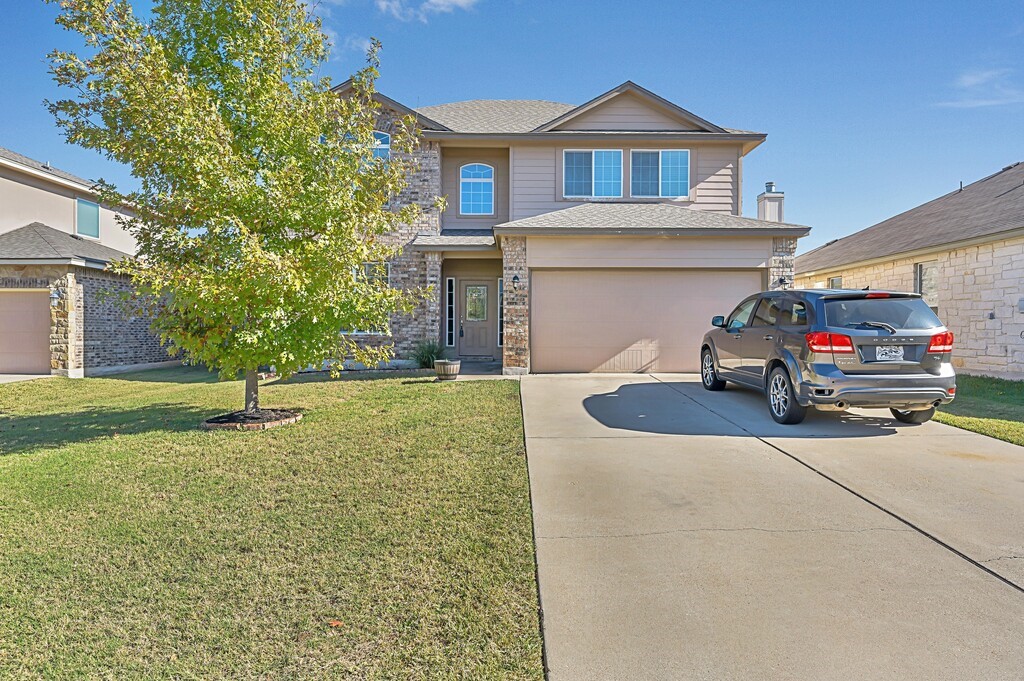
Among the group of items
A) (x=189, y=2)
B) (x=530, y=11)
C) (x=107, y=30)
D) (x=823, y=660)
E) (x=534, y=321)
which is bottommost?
(x=823, y=660)

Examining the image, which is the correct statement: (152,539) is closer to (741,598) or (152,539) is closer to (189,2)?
(741,598)

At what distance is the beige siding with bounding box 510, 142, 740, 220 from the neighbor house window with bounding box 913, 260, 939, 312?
525cm

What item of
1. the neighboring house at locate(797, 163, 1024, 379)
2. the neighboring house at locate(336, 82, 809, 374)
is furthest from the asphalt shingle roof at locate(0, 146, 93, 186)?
the neighboring house at locate(797, 163, 1024, 379)

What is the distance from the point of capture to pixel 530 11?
37.7 feet

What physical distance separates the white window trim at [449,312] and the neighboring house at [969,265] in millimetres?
12251

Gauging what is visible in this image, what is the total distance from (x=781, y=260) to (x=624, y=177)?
480 centimetres

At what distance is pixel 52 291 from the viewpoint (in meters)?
13.1

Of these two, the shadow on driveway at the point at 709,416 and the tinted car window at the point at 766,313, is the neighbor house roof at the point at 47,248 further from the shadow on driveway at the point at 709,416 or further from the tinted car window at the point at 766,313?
the tinted car window at the point at 766,313

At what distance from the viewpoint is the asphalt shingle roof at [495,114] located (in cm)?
1483

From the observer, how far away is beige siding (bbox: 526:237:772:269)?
37.9ft

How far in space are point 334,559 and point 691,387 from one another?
26.0 feet

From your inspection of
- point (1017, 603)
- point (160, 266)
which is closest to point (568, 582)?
point (1017, 603)

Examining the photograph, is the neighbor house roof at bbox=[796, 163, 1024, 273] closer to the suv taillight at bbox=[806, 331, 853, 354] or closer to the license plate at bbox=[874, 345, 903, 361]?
the license plate at bbox=[874, 345, 903, 361]

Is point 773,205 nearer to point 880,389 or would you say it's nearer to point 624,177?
point 624,177
